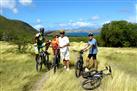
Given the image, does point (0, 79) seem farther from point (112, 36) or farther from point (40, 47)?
point (112, 36)

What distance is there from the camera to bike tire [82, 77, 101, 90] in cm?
1399

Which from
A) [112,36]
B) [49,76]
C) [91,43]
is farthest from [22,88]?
[112,36]

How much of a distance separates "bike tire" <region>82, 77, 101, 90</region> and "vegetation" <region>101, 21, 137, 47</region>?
299 feet

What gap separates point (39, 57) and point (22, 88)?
4.16 m

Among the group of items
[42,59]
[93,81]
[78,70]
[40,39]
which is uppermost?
[40,39]

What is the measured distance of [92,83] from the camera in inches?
557

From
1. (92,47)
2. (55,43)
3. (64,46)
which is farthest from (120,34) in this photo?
(92,47)

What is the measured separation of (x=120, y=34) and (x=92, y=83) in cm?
9424

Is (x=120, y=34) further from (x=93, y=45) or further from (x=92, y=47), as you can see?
(x=93, y=45)

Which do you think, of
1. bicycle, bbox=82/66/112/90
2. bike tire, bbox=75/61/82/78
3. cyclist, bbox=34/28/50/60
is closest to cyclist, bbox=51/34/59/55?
cyclist, bbox=34/28/50/60

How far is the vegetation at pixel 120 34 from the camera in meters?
106

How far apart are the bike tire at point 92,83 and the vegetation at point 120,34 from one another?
299ft

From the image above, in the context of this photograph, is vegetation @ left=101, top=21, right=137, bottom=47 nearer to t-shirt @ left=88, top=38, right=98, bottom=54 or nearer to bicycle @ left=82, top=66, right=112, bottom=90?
t-shirt @ left=88, top=38, right=98, bottom=54

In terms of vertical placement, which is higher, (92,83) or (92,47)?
(92,47)
